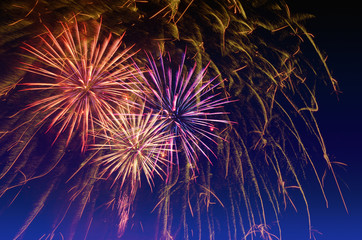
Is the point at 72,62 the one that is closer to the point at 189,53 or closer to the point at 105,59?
the point at 105,59

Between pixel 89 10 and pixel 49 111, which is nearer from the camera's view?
pixel 89 10

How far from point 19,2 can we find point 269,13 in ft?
17.9

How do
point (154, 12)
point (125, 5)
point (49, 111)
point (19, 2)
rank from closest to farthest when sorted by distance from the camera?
point (19, 2) → point (125, 5) → point (154, 12) → point (49, 111)

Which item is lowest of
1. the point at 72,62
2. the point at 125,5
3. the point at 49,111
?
the point at 49,111

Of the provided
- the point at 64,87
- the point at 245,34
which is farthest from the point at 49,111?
the point at 245,34

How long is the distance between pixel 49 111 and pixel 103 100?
60.6 inches

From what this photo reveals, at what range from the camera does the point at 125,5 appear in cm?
586

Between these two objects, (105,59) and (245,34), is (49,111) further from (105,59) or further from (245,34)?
(245,34)

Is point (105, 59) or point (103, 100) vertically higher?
point (105, 59)

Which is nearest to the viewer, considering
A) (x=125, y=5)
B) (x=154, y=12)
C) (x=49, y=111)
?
(x=125, y=5)

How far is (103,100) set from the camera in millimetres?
6574

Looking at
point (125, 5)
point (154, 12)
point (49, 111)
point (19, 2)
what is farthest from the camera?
point (49, 111)

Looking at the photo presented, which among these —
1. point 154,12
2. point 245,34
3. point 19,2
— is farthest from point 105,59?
point 245,34

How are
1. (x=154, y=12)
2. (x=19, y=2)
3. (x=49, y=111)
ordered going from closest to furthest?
(x=19, y=2), (x=154, y=12), (x=49, y=111)
